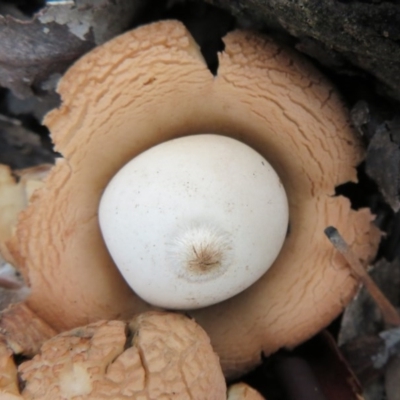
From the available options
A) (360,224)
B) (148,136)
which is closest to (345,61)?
(360,224)

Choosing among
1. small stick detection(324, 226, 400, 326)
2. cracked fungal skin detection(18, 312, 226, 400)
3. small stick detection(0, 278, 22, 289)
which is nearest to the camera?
cracked fungal skin detection(18, 312, 226, 400)

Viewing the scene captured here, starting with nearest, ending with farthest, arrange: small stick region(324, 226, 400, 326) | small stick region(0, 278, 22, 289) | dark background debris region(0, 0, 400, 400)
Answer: dark background debris region(0, 0, 400, 400) < small stick region(324, 226, 400, 326) < small stick region(0, 278, 22, 289)

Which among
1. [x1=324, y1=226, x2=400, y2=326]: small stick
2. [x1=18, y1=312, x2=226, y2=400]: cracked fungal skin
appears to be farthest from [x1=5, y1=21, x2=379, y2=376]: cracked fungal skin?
[x1=18, y1=312, x2=226, y2=400]: cracked fungal skin

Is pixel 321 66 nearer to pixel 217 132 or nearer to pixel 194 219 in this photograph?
pixel 217 132

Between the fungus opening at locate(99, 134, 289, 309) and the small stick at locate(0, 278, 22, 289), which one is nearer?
the fungus opening at locate(99, 134, 289, 309)

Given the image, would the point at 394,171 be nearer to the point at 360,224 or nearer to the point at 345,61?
the point at 360,224

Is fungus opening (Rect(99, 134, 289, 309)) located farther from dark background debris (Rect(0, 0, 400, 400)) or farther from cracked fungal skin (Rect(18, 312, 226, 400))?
dark background debris (Rect(0, 0, 400, 400))

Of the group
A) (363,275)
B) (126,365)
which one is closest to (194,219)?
(126,365)
